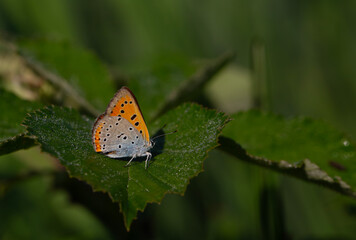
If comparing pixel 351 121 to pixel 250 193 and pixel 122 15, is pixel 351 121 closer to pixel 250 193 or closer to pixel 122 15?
pixel 250 193

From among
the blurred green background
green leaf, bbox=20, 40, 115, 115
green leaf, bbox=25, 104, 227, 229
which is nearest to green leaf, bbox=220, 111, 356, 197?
green leaf, bbox=25, 104, 227, 229

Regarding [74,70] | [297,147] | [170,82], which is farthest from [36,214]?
[297,147]

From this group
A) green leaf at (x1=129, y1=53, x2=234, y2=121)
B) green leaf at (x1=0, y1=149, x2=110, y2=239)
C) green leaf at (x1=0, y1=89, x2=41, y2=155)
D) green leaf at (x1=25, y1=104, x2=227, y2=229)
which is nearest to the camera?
green leaf at (x1=25, y1=104, x2=227, y2=229)

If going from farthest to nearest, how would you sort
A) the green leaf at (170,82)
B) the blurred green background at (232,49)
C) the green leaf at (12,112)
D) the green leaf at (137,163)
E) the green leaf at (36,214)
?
the blurred green background at (232,49) < the green leaf at (36,214) < the green leaf at (170,82) < the green leaf at (12,112) < the green leaf at (137,163)

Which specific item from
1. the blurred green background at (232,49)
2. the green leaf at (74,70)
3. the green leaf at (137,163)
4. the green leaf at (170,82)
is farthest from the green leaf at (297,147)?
the blurred green background at (232,49)

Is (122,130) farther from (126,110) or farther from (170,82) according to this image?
(170,82)

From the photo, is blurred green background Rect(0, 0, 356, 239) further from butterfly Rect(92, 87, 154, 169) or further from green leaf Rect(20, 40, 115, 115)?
butterfly Rect(92, 87, 154, 169)

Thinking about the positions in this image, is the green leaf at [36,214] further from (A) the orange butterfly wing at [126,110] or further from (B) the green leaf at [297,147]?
(B) the green leaf at [297,147]

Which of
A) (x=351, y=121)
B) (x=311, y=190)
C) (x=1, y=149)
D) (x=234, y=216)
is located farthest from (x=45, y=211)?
(x=351, y=121)
